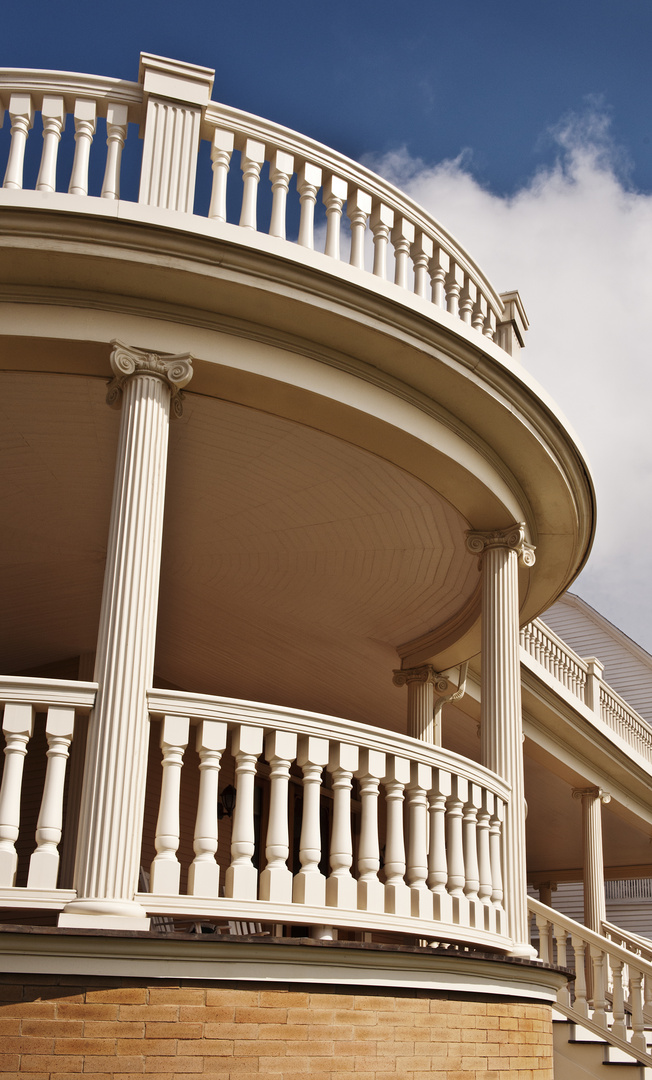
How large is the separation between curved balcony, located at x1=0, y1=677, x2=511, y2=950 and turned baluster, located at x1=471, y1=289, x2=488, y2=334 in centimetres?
350

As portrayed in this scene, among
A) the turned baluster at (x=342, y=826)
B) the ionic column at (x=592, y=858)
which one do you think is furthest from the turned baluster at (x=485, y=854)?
the ionic column at (x=592, y=858)

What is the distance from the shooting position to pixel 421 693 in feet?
36.9

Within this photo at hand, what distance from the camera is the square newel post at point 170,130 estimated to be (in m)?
6.51

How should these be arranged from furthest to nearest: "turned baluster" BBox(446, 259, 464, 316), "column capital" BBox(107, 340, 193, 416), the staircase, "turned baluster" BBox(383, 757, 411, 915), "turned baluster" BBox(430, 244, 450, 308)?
the staircase
"turned baluster" BBox(446, 259, 464, 316)
"turned baluster" BBox(430, 244, 450, 308)
"column capital" BBox(107, 340, 193, 416)
"turned baluster" BBox(383, 757, 411, 915)

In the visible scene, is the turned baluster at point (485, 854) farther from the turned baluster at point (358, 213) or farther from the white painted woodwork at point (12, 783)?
the turned baluster at point (358, 213)

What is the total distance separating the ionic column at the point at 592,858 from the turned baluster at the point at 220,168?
12.7m

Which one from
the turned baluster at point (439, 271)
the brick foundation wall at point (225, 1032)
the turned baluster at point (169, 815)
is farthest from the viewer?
the turned baluster at point (439, 271)

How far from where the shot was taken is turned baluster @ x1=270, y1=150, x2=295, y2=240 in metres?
6.86

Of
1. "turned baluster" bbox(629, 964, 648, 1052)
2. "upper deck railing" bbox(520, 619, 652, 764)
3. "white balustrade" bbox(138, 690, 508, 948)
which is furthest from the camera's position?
"upper deck railing" bbox(520, 619, 652, 764)

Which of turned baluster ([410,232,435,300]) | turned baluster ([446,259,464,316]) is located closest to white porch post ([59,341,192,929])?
turned baluster ([410,232,435,300])

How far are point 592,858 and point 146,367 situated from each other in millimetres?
12661

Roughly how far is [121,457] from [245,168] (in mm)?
2220

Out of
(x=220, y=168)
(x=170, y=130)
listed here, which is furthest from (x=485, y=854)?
(x=170, y=130)

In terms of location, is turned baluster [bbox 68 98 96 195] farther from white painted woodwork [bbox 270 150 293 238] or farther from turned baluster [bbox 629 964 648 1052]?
turned baluster [bbox 629 964 648 1052]
